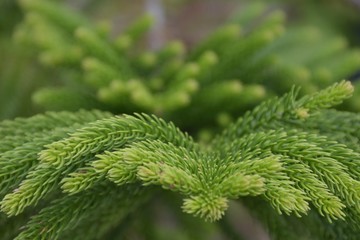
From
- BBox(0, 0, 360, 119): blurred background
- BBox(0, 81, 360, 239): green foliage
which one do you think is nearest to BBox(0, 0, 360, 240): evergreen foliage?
BBox(0, 81, 360, 239): green foliage

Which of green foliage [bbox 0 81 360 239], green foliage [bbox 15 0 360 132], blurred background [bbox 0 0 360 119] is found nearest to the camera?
green foliage [bbox 0 81 360 239]

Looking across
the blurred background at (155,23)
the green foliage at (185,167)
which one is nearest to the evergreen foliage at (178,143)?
the green foliage at (185,167)

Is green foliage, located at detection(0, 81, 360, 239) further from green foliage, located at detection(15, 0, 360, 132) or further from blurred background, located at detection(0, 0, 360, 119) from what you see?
blurred background, located at detection(0, 0, 360, 119)

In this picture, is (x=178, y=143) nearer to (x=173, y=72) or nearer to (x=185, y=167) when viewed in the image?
(x=185, y=167)

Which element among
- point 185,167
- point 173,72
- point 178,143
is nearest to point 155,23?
point 173,72

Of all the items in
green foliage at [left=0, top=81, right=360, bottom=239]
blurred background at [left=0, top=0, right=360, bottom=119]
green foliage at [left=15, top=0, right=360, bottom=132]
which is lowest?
green foliage at [left=0, top=81, right=360, bottom=239]

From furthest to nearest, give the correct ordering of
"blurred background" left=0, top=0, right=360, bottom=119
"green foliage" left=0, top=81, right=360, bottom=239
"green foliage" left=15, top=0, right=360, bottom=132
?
"blurred background" left=0, top=0, right=360, bottom=119
"green foliage" left=15, top=0, right=360, bottom=132
"green foliage" left=0, top=81, right=360, bottom=239

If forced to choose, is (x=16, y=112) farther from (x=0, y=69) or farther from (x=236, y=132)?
(x=236, y=132)

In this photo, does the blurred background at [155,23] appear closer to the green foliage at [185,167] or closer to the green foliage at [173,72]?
the green foliage at [173,72]

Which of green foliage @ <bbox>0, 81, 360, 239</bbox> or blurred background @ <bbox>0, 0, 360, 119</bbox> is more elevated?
blurred background @ <bbox>0, 0, 360, 119</bbox>
